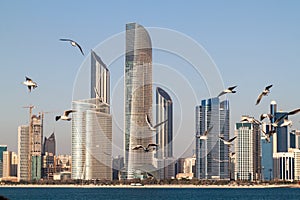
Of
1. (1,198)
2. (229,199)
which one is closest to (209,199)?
(229,199)

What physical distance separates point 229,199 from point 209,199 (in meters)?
4.76

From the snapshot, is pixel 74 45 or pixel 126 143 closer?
pixel 74 45

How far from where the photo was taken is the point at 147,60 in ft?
636

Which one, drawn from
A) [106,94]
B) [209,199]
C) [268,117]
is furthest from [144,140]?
[268,117]

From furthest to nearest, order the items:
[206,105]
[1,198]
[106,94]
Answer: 1. [206,105]
2. [106,94]
3. [1,198]

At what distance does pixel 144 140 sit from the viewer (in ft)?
625

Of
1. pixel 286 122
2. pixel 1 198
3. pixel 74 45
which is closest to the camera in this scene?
pixel 1 198

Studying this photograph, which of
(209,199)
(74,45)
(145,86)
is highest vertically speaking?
(145,86)

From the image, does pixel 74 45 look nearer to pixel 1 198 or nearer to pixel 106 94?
pixel 1 198

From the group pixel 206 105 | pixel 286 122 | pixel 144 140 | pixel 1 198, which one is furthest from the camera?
pixel 144 140

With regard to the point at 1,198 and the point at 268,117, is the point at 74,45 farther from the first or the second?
the point at 1,198

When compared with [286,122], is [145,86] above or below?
above

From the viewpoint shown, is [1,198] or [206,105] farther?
[206,105]

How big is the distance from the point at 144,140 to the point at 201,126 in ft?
56.7
